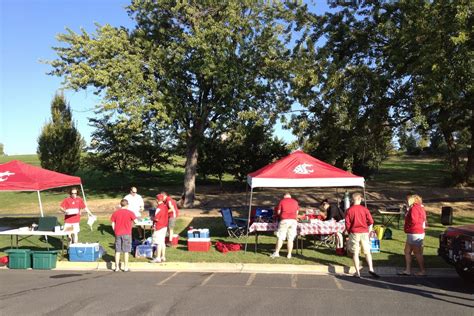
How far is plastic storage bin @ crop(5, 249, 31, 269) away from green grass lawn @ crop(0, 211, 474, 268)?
5.94 ft

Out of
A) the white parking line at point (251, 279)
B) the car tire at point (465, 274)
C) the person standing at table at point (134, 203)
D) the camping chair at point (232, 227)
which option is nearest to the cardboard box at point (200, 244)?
the camping chair at point (232, 227)

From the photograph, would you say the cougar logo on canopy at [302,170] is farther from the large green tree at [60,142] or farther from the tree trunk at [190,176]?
the large green tree at [60,142]

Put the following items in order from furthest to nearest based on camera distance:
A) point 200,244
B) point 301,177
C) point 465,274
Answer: point 301,177 → point 200,244 → point 465,274

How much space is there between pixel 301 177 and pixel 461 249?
490 centimetres

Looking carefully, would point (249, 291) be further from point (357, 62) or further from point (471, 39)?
point (357, 62)

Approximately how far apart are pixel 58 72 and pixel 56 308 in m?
19.2

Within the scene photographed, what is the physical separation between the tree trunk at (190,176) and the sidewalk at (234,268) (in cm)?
1332

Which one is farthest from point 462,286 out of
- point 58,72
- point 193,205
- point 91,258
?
point 58,72

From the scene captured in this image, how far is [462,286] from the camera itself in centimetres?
864

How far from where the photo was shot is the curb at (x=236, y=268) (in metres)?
10.0

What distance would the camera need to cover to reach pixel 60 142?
3412cm

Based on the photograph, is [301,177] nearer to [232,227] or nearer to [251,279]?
[232,227]

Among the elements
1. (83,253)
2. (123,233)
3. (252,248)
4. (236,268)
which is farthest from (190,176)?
(236,268)

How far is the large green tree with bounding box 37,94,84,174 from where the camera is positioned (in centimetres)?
3394
